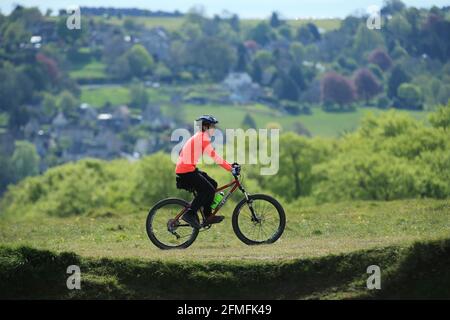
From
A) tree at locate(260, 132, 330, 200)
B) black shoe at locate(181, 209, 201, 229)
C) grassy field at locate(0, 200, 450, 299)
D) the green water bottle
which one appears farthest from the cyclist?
tree at locate(260, 132, 330, 200)

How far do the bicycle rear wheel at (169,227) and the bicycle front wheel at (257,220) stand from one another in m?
1.08

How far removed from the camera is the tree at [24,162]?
175875 mm

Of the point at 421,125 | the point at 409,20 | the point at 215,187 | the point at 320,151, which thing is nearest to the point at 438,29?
the point at 409,20

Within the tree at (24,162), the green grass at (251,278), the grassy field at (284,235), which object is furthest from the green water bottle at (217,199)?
the tree at (24,162)

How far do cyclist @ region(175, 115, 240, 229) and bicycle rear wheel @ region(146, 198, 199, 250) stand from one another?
32 centimetres

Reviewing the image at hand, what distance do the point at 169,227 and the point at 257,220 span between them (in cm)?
210

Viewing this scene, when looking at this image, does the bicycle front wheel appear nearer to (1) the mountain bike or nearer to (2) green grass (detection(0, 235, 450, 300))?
(1) the mountain bike

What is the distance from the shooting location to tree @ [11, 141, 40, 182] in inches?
6924

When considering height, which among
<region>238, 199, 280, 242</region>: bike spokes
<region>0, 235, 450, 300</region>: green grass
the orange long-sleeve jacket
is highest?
the orange long-sleeve jacket

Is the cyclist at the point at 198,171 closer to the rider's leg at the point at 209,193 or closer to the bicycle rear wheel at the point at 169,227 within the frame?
the rider's leg at the point at 209,193

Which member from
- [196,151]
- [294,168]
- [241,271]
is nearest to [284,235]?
[196,151]
